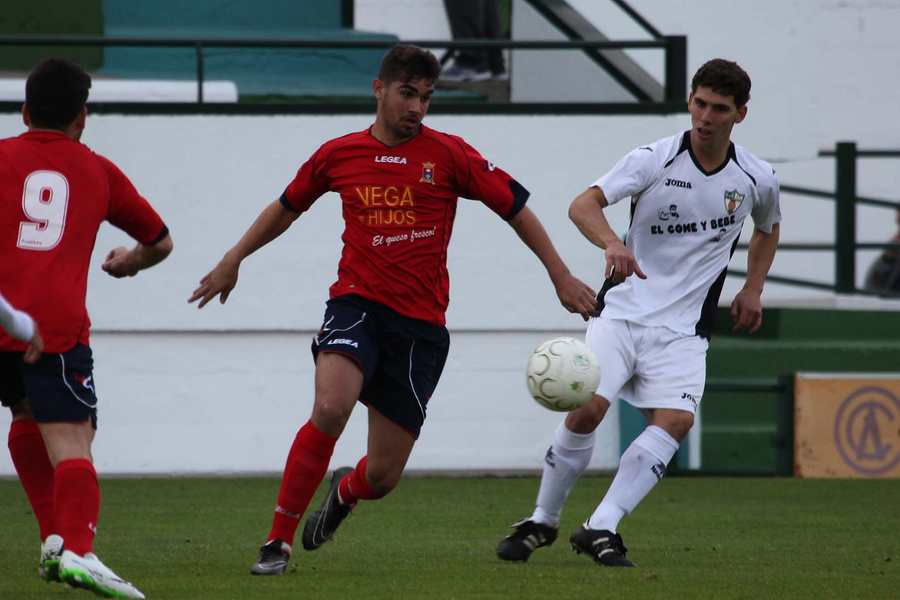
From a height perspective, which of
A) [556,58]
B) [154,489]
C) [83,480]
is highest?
[556,58]

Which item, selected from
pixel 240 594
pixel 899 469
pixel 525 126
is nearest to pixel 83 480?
pixel 240 594

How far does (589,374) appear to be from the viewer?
5637 mm

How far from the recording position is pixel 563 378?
5.60m

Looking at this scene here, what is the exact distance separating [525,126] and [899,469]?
380cm

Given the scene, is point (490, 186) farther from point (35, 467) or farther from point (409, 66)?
point (35, 467)

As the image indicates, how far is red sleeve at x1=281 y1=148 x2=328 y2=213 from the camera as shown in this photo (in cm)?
574

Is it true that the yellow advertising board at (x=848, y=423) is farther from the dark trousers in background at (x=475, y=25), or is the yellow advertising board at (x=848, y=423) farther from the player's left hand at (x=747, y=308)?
the player's left hand at (x=747, y=308)

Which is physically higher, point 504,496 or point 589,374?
point 589,374

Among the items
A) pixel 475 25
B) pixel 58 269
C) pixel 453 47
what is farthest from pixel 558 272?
pixel 475 25

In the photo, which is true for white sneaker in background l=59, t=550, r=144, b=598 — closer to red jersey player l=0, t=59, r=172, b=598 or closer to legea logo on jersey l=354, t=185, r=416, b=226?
red jersey player l=0, t=59, r=172, b=598

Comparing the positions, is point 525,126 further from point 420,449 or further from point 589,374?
point 589,374

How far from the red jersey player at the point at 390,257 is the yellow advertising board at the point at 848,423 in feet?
17.3

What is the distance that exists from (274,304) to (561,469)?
486cm

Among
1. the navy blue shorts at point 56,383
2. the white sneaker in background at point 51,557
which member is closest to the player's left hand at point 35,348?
the navy blue shorts at point 56,383
